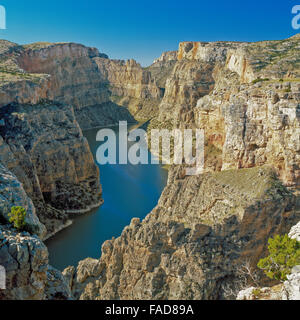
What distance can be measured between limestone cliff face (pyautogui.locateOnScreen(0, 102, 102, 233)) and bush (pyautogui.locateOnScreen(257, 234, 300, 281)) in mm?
30184

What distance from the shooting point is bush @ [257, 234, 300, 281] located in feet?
49.3

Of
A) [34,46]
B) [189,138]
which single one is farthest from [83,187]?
[34,46]

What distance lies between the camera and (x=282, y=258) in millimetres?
15445

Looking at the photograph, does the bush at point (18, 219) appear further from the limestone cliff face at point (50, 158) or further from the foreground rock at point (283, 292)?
the limestone cliff face at point (50, 158)

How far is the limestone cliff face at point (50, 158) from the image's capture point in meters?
40.8

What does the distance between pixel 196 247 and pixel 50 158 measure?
28384 millimetres

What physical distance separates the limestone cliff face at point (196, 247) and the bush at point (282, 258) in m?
7.31

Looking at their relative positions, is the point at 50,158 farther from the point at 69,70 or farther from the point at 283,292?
the point at 69,70

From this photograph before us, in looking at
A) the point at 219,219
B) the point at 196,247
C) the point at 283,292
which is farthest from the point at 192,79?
the point at 283,292

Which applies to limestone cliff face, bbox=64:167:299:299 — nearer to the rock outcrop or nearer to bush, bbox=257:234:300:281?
bush, bbox=257:234:300:281

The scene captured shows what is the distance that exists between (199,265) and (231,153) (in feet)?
41.6

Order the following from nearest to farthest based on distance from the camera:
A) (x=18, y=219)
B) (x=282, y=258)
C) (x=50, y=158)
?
(x=282, y=258) < (x=18, y=219) < (x=50, y=158)

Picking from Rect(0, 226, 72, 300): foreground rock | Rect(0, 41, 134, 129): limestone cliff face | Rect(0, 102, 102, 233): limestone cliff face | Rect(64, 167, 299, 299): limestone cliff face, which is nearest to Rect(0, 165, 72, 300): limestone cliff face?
Rect(0, 226, 72, 300): foreground rock

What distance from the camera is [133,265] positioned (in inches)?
970
